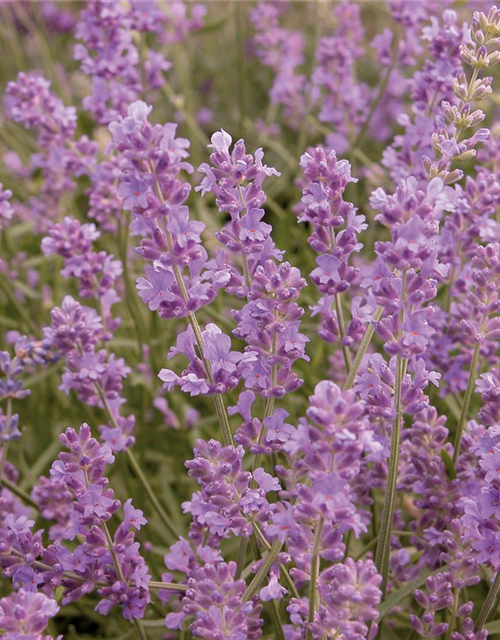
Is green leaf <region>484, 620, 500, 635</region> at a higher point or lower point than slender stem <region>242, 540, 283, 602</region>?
lower

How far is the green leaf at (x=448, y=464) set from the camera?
1.38 meters

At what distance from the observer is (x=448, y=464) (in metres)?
1.39

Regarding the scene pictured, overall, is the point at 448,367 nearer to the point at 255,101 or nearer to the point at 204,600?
the point at 204,600

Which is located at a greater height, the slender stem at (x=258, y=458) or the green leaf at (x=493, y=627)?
the slender stem at (x=258, y=458)

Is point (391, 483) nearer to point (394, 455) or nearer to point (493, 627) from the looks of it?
point (394, 455)

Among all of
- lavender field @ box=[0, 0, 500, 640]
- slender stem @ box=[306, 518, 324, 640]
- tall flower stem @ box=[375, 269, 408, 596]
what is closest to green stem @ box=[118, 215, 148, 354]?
lavender field @ box=[0, 0, 500, 640]

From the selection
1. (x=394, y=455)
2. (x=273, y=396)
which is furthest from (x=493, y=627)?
(x=273, y=396)

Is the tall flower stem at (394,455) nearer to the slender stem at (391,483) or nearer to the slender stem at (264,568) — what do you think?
the slender stem at (391,483)

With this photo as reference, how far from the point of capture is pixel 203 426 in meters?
2.24

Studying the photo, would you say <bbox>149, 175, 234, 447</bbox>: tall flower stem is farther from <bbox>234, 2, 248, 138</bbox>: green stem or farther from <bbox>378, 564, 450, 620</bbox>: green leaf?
<bbox>234, 2, 248, 138</bbox>: green stem

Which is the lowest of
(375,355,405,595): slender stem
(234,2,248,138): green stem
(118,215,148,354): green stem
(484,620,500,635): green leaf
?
(484,620,500,635): green leaf

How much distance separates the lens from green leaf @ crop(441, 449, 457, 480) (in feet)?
4.51

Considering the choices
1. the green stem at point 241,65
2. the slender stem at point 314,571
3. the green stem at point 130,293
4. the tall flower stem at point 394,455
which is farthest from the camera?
the green stem at point 241,65

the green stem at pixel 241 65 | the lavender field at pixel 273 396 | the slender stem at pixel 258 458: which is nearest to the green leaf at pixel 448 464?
the lavender field at pixel 273 396
